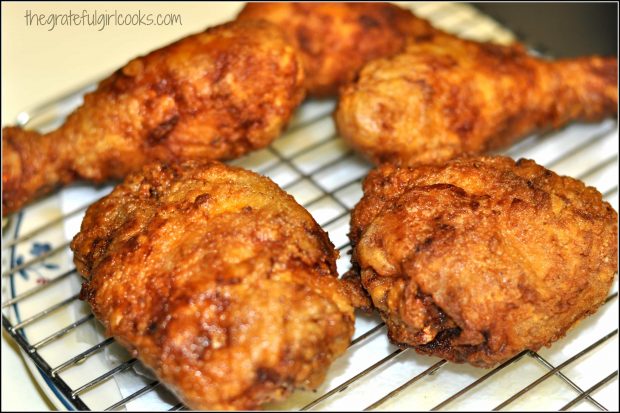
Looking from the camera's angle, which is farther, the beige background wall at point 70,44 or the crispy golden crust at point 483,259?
the beige background wall at point 70,44

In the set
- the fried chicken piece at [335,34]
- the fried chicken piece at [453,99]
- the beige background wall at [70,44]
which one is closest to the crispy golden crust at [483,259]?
the fried chicken piece at [453,99]

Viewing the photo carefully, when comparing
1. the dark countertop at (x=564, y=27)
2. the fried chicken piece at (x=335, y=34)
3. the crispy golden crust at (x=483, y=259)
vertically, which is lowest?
the dark countertop at (x=564, y=27)

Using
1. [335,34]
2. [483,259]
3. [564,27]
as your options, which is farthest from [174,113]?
[564,27]

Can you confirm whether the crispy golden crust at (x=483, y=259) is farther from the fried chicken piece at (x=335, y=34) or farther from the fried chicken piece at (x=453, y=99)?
the fried chicken piece at (x=335, y=34)

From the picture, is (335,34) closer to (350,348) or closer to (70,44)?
(350,348)

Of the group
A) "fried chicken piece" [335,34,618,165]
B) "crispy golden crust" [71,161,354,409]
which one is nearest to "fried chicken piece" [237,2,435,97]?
"fried chicken piece" [335,34,618,165]

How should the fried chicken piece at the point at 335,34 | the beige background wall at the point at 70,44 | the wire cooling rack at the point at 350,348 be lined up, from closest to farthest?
the wire cooling rack at the point at 350,348 → the fried chicken piece at the point at 335,34 → the beige background wall at the point at 70,44
